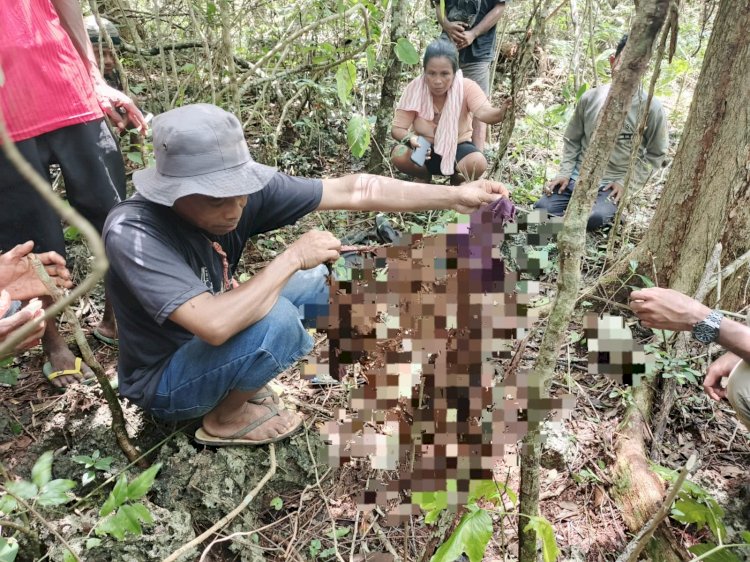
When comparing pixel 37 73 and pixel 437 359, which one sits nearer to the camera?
pixel 437 359

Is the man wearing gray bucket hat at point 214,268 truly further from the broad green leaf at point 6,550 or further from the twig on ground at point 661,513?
the twig on ground at point 661,513

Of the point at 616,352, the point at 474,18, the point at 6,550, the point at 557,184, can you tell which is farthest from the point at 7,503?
the point at 474,18

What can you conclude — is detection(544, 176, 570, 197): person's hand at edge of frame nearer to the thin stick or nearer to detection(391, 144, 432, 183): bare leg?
A: detection(391, 144, 432, 183): bare leg

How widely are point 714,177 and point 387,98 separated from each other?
2420mm

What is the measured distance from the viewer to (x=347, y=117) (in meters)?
4.91

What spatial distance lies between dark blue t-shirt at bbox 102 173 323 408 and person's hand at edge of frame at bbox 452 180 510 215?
59cm

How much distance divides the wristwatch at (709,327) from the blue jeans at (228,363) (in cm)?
135

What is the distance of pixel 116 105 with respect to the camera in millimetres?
2664

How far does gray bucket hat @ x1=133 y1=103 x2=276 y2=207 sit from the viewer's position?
176 cm

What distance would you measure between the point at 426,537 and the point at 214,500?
765 mm

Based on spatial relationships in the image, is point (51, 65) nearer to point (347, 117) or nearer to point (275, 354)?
point (275, 354)

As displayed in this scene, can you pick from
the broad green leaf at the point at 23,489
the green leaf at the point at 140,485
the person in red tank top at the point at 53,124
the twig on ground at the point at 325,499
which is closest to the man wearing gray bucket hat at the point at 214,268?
the twig on ground at the point at 325,499

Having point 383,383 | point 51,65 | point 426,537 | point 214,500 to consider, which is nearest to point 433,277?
point 383,383

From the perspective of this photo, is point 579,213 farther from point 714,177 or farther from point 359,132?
point 359,132
